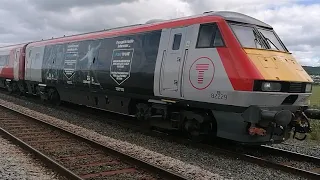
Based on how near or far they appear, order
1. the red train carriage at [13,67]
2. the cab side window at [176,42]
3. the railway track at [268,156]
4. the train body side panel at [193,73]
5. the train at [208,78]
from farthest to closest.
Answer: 1. the red train carriage at [13,67]
2. the cab side window at [176,42]
3. the train body side panel at [193,73]
4. the train at [208,78]
5. the railway track at [268,156]

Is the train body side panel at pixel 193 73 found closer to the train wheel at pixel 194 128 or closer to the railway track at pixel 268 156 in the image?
the train wheel at pixel 194 128

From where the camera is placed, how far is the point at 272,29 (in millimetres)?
9578

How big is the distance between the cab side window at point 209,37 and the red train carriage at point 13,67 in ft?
49.6

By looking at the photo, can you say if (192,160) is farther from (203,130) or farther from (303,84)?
(303,84)

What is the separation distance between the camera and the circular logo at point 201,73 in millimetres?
8242

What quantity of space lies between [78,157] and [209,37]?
393 centimetres

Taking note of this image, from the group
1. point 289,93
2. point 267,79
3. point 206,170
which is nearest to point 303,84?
point 289,93

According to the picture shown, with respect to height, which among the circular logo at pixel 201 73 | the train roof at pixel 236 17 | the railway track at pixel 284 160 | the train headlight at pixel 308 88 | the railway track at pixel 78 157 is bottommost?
the railway track at pixel 78 157

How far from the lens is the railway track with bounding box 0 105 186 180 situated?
6.46 metres

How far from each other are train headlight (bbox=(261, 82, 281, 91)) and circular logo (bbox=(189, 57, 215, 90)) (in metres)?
1.18

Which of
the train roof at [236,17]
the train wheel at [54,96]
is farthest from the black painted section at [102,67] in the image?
the train roof at [236,17]

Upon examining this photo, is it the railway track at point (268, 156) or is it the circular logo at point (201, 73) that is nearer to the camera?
the railway track at point (268, 156)

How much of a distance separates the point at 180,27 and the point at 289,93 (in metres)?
3.18

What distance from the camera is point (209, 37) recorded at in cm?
853
